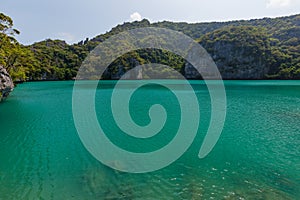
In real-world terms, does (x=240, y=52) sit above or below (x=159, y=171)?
above

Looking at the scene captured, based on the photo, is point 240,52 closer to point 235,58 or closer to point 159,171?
point 235,58

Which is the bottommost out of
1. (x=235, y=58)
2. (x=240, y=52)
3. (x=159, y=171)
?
(x=159, y=171)

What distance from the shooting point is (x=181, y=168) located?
12266 millimetres

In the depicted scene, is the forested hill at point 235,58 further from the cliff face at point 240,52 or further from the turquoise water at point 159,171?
the turquoise water at point 159,171

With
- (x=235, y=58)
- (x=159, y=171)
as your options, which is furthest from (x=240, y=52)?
(x=159, y=171)

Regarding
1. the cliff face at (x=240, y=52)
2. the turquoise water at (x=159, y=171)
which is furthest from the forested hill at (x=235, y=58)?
the turquoise water at (x=159, y=171)

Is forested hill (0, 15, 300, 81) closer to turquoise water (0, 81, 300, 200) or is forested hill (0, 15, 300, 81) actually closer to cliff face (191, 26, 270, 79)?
cliff face (191, 26, 270, 79)

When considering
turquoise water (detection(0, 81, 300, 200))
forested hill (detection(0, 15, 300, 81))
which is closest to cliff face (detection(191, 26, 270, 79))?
forested hill (detection(0, 15, 300, 81))

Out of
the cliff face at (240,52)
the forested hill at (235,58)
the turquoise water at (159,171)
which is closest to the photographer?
the turquoise water at (159,171)

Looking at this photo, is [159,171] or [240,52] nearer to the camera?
[159,171]

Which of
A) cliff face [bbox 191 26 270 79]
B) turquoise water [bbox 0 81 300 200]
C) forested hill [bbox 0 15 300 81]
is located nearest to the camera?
turquoise water [bbox 0 81 300 200]

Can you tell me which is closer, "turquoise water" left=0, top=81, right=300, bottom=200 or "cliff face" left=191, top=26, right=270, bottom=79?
"turquoise water" left=0, top=81, right=300, bottom=200

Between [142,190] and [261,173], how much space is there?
644 centimetres

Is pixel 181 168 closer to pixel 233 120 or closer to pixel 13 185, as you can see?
pixel 13 185
